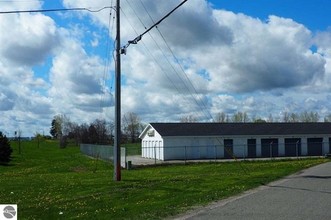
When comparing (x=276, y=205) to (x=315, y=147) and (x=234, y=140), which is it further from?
(x=315, y=147)

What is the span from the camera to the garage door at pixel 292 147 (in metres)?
53.0

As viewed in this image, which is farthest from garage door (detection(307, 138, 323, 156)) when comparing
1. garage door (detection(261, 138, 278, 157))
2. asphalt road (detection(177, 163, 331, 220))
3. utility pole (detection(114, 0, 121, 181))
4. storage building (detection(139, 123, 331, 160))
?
asphalt road (detection(177, 163, 331, 220))

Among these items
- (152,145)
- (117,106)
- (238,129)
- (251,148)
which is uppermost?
(117,106)

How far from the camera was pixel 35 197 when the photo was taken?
1648 cm

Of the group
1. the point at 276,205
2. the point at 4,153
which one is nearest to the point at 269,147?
the point at 4,153

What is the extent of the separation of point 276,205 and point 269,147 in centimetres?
4084

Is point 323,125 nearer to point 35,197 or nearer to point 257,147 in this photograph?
point 257,147

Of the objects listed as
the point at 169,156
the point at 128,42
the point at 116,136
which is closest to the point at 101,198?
the point at 116,136

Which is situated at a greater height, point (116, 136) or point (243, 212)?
point (116, 136)

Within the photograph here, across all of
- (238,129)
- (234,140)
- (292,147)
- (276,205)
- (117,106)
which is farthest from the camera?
(238,129)

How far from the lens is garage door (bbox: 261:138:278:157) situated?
52.3m

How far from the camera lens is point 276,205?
12.9 metres

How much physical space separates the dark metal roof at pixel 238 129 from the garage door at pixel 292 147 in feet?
2.75

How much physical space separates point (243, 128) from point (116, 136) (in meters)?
33.8
